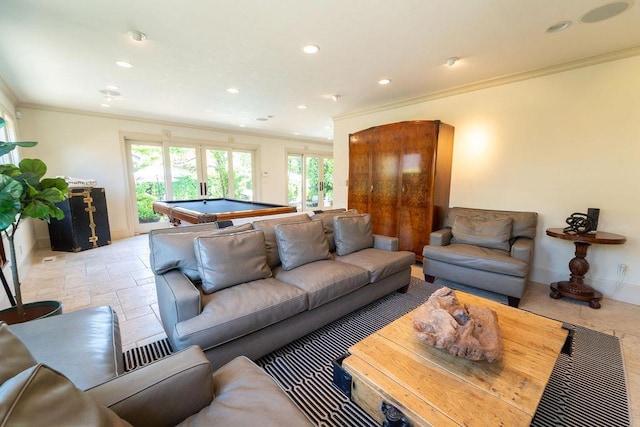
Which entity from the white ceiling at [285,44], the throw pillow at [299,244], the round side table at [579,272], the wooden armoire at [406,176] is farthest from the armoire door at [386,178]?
the round side table at [579,272]

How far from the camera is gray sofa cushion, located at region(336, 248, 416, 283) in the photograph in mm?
2444

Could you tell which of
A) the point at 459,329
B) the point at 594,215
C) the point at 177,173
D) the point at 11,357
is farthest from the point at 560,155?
the point at 177,173

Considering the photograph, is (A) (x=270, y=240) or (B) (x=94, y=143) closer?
(A) (x=270, y=240)

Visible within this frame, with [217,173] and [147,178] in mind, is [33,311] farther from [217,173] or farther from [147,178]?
[217,173]

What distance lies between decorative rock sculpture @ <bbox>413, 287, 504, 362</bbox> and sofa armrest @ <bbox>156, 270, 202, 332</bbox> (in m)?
1.28

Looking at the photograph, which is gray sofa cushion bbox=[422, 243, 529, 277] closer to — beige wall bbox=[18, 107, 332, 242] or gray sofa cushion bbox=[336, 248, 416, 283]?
gray sofa cushion bbox=[336, 248, 416, 283]

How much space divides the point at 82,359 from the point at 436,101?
451 cm

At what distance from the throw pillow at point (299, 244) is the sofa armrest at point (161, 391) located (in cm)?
135

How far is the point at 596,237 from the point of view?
250 cm

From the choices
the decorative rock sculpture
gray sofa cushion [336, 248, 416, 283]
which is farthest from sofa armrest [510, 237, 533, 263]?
the decorative rock sculpture

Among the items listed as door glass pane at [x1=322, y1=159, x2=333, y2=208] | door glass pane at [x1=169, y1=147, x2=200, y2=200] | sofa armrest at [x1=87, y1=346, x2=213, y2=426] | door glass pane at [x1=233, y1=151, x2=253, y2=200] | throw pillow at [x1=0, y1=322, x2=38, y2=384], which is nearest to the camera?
throw pillow at [x1=0, y1=322, x2=38, y2=384]

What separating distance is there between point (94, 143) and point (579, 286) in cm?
761

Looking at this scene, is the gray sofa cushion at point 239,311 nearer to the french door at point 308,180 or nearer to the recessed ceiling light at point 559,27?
the recessed ceiling light at point 559,27

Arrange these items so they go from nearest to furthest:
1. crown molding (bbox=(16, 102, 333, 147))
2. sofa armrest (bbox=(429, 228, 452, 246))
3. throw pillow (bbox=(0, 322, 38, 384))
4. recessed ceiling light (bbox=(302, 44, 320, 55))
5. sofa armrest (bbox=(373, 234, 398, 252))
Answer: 1. throw pillow (bbox=(0, 322, 38, 384))
2. recessed ceiling light (bbox=(302, 44, 320, 55))
3. sofa armrest (bbox=(373, 234, 398, 252))
4. sofa armrest (bbox=(429, 228, 452, 246))
5. crown molding (bbox=(16, 102, 333, 147))
